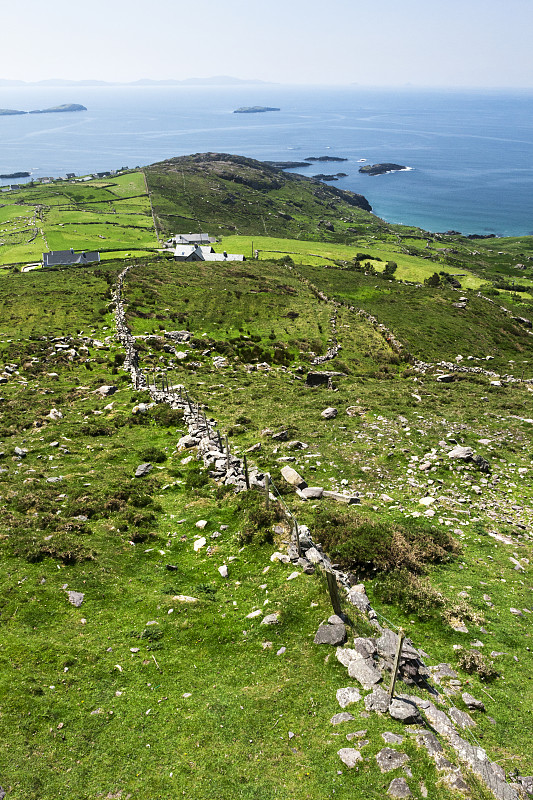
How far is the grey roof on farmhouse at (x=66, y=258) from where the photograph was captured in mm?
95000

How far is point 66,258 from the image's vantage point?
316 feet

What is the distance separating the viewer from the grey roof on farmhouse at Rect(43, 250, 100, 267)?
9500 cm

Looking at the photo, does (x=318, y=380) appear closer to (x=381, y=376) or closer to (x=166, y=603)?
(x=381, y=376)

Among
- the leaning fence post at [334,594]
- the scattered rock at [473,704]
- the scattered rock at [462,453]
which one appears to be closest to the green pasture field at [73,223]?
the scattered rock at [462,453]

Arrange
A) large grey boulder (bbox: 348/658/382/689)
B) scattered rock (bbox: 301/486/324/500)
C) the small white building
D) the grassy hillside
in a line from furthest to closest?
the small white building → scattered rock (bbox: 301/486/324/500) → large grey boulder (bbox: 348/658/382/689) → the grassy hillside

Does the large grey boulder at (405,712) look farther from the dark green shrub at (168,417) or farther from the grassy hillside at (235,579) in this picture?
the dark green shrub at (168,417)

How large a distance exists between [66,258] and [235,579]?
9965 centimetres

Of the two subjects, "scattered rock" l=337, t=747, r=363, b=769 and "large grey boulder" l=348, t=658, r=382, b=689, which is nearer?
"scattered rock" l=337, t=747, r=363, b=769

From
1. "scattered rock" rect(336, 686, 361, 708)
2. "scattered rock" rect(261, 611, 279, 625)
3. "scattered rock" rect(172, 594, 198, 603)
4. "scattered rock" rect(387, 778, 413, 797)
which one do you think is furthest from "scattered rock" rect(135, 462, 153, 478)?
"scattered rock" rect(387, 778, 413, 797)

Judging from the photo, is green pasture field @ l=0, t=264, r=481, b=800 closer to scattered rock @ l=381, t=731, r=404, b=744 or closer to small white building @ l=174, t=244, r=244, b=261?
scattered rock @ l=381, t=731, r=404, b=744

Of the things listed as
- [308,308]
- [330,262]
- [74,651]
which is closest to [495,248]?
[330,262]

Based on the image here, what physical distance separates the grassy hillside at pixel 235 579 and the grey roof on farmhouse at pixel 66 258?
62240 mm

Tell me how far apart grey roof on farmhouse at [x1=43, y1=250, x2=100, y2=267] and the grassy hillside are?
6224 centimetres

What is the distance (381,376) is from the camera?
161ft
